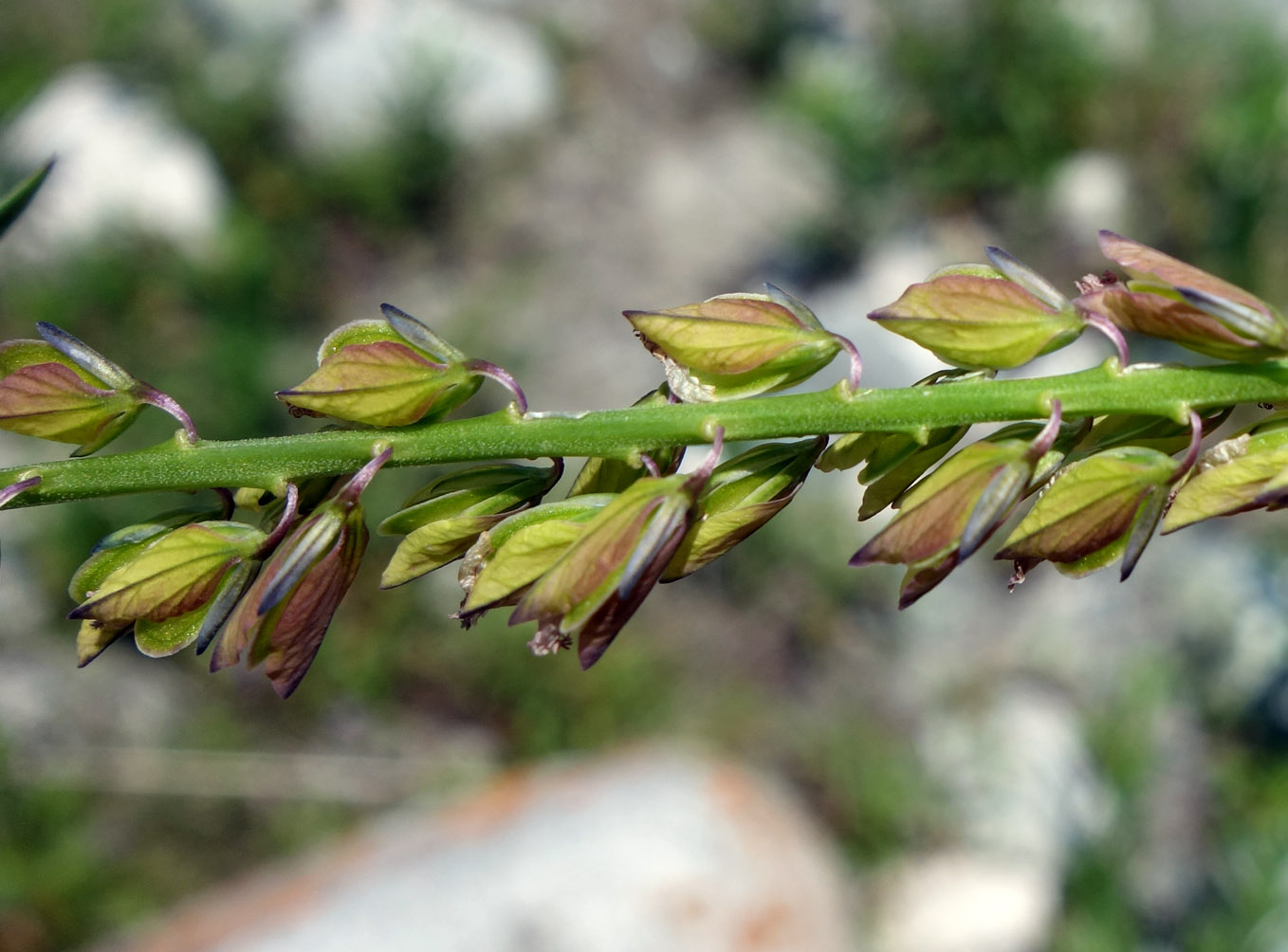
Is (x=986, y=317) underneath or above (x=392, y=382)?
above

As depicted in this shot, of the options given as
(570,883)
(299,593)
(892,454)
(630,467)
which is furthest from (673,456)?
(570,883)

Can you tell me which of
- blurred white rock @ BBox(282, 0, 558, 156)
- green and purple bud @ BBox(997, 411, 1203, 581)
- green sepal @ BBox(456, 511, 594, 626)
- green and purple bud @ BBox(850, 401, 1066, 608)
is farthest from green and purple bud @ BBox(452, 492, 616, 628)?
blurred white rock @ BBox(282, 0, 558, 156)

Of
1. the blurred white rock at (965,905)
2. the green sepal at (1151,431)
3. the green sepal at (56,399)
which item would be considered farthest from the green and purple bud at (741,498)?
the blurred white rock at (965,905)

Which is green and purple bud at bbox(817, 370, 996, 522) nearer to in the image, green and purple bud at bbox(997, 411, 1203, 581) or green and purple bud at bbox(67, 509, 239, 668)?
green and purple bud at bbox(997, 411, 1203, 581)

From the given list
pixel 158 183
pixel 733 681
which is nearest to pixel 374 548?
pixel 733 681

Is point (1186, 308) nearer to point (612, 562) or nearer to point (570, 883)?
point (612, 562)

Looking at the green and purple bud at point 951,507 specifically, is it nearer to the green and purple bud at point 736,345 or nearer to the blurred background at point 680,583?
the green and purple bud at point 736,345
